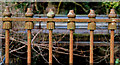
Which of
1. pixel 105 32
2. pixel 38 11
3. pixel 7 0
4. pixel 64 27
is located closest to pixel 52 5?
pixel 38 11

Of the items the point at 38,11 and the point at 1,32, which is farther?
the point at 38,11

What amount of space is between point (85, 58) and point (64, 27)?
0.81 metres

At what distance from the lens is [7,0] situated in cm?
313

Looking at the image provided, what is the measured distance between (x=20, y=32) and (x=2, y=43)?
1.34 feet

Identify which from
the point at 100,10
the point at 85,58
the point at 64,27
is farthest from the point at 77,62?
the point at 100,10

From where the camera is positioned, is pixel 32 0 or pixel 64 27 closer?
pixel 64 27

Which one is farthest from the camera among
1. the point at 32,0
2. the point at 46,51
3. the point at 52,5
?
the point at 52,5

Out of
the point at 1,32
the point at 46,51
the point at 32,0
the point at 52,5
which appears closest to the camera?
the point at 1,32

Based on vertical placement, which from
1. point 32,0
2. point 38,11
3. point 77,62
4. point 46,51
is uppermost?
point 32,0

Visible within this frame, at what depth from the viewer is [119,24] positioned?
3.37 m

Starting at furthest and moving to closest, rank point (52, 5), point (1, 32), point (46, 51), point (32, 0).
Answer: point (52, 5) < point (32, 0) < point (46, 51) < point (1, 32)

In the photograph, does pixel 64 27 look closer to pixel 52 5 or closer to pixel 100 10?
pixel 52 5

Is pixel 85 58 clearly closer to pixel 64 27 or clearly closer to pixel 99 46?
pixel 99 46

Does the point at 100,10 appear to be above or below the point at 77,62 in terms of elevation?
above
